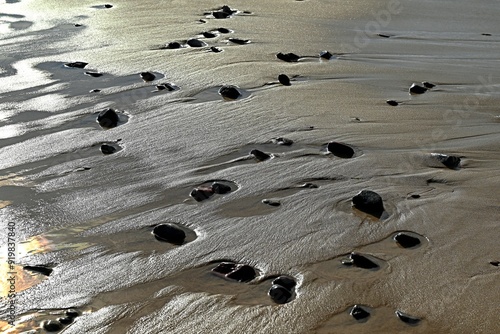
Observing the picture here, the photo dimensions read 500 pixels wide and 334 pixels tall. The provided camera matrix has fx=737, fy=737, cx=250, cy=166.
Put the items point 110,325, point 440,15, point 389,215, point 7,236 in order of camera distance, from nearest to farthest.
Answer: point 110,325
point 7,236
point 389,215
point 440,15

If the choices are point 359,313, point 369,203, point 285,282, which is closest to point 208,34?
point 369,203

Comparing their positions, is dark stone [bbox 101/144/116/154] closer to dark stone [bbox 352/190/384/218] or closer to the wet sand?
the wet sand

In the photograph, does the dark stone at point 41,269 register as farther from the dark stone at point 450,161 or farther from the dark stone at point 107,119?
the dark stone at point 450,161

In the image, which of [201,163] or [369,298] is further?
[201,163]

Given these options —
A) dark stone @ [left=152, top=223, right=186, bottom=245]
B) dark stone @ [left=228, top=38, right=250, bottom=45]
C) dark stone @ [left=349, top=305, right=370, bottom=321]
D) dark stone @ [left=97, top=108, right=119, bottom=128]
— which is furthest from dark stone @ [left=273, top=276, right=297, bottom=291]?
dark stone @ [left=228, top=38, right=250, bottom=45]

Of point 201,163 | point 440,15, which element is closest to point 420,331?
point 201,163

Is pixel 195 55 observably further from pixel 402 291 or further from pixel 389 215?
pixel 402 291

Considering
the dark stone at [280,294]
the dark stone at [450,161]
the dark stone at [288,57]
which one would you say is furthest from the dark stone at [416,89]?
the dark stone at [280,294]
